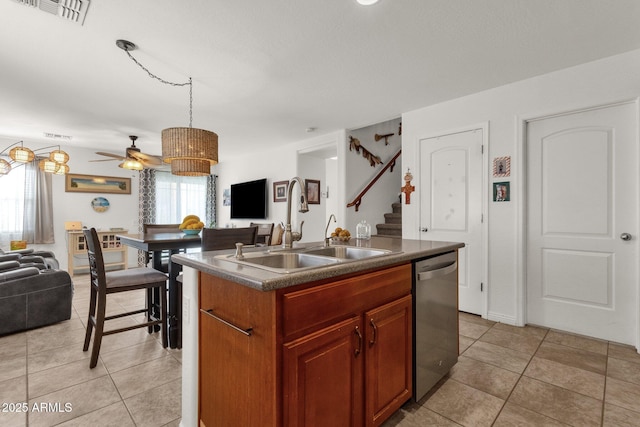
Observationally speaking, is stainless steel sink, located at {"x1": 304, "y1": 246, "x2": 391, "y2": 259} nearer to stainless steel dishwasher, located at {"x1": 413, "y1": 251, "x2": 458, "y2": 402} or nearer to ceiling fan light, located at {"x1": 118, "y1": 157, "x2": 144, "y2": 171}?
stainless steel dishwasher, located at {"x1": 413, "y1": 251, "x2": 458, "y2": 402}

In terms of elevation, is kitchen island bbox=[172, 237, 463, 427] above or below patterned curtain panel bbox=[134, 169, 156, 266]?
below

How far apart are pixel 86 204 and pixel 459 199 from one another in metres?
6.58

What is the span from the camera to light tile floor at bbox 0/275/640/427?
1.65m

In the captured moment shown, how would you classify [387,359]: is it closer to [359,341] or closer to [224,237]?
[359,341]

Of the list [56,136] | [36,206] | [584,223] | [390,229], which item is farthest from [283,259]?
[36,206]

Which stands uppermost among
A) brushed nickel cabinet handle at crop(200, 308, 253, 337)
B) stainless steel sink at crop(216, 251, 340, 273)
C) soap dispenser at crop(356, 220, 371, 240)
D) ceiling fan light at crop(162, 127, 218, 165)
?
ceiling fan light at crop(162, 127, 218, 165)

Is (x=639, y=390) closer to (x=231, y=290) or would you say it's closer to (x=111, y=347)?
(x=231, y=290)

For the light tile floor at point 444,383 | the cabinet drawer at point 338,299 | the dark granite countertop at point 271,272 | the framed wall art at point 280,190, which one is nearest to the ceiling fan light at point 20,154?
the light tile floor at point 444,383

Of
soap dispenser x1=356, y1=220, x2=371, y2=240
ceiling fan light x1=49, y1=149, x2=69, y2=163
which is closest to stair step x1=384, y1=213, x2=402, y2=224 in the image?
soap dispenser x1=356, y1=220, x2=371, y2=240

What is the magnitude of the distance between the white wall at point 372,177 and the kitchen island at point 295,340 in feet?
10.6

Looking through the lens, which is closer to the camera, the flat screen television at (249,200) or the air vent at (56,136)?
the air vent at (56,136)

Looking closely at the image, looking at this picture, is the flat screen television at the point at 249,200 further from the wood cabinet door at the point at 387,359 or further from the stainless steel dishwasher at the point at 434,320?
the wood cabinet door at the point at 387,359

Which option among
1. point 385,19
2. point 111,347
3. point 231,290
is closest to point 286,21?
point 385,19

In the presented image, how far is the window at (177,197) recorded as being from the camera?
6.69 metres
